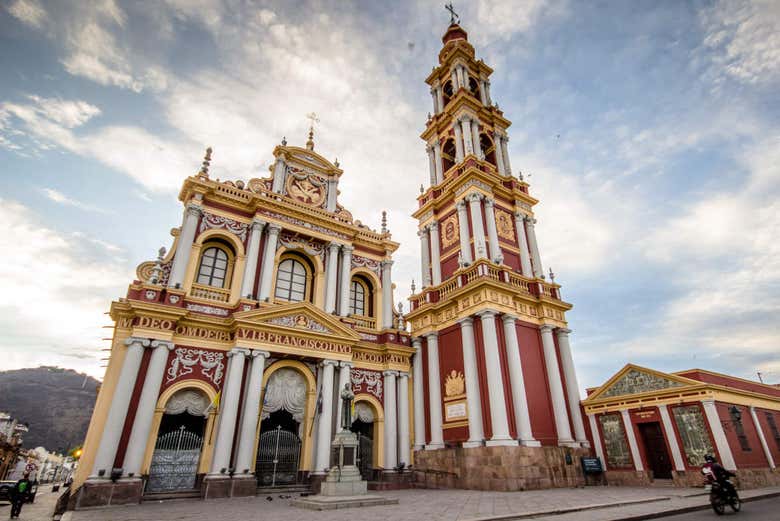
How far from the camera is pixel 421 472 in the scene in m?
15.0

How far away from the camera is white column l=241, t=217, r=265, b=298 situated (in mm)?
14648

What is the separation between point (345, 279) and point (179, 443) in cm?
840

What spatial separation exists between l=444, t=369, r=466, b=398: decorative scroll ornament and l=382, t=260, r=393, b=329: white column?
3730 mm

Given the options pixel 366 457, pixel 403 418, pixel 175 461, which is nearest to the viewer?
pixel 175 461

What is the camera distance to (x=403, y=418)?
16359mm

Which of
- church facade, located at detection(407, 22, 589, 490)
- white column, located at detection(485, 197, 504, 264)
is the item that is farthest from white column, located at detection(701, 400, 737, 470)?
white column, located at detection(485, 197, 504, 264)

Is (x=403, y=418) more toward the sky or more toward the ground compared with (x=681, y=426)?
more toward the sky

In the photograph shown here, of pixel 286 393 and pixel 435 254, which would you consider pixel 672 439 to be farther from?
pixel 286 393

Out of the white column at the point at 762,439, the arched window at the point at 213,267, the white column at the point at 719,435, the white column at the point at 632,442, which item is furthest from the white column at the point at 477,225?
the white column at the point at 762,439

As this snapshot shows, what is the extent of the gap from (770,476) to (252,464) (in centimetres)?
1752

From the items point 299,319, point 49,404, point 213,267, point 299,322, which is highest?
point 49,404

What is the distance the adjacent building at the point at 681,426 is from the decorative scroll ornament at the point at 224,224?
50.4ft

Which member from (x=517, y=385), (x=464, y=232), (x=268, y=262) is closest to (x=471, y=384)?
(x=517, y=385)

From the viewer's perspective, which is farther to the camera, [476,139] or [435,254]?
[476,139]
